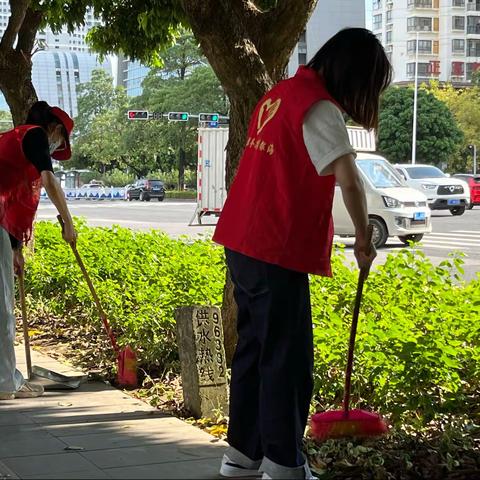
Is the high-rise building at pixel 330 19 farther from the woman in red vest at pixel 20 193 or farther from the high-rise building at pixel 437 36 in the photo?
the woman in red vest at pixel 20 193

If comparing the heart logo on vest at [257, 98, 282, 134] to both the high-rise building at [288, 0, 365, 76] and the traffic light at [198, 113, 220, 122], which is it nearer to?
the traffic light at [198, 113, 220, 122]

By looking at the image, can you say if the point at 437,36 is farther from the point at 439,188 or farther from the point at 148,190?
the point at 439,188

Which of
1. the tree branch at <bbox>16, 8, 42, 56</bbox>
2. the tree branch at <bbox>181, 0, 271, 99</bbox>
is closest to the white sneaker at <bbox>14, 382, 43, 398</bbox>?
the tree branch at <bbox>181, 0, 271, 99</bbox>

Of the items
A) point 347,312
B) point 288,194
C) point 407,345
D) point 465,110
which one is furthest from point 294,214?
point 465,110

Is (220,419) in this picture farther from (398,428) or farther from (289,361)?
(289,361)

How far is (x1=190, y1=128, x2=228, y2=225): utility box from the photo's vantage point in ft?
91.0

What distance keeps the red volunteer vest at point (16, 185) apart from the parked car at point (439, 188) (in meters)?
22.7

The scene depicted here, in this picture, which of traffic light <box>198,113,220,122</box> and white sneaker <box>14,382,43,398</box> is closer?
white sneaker <box>14,382,43,398</box>

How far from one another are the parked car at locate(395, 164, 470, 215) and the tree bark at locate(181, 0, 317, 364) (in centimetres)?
2183

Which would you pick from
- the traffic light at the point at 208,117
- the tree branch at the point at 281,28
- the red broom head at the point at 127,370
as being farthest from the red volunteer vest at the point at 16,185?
the traffic light at the point at 208,117

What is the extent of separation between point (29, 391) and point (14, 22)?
680cm

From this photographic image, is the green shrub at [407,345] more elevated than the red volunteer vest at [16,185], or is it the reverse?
the red volunteer vest at [16,185]

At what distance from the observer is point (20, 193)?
596cm

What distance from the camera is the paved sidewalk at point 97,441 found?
14.1ft
